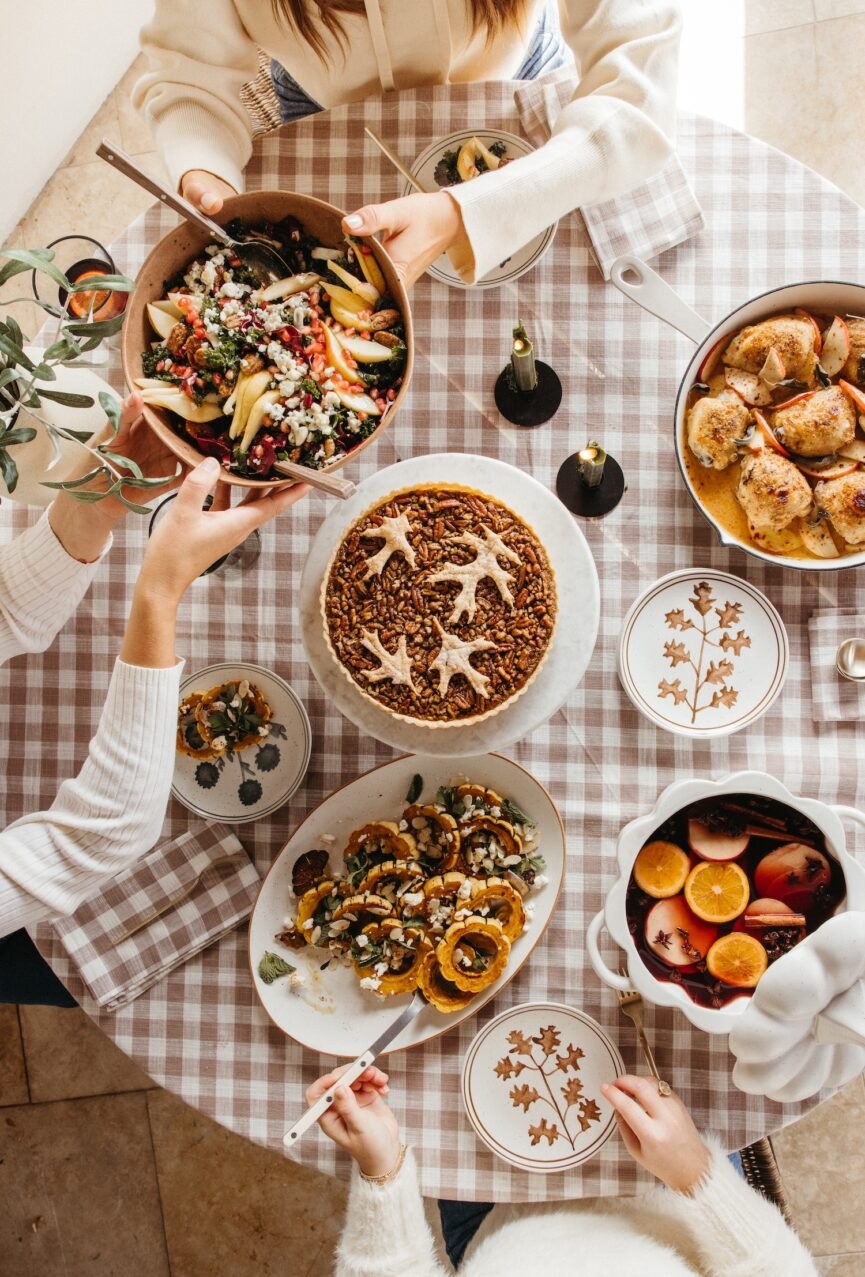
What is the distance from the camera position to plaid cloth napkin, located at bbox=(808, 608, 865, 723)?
187cm

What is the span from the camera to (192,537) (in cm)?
163

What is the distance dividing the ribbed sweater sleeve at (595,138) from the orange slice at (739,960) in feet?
4.27

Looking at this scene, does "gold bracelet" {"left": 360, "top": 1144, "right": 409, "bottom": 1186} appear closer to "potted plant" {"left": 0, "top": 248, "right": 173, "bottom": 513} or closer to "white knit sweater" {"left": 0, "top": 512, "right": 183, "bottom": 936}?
"white knit sweater" {"left": 0, "top": 512, "right": 183, "bottom": 936}

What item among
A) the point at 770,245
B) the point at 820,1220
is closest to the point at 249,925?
the point at 770,245

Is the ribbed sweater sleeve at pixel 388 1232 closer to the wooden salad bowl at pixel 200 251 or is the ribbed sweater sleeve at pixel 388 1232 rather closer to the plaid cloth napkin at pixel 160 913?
the plaid cloth napkin at pixel 160 913

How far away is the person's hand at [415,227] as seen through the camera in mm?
1600

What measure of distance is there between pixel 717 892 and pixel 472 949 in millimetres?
463

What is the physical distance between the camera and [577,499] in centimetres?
192

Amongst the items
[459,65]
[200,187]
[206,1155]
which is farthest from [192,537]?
[206,1155]

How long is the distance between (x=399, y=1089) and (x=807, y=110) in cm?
317

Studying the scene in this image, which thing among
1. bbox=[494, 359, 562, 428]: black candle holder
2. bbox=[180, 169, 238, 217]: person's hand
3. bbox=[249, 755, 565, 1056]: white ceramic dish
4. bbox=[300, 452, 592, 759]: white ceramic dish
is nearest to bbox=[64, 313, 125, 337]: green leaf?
bbox=[180, 169, 238, 217]: person's hand

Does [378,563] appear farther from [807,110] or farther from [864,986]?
[807,110]

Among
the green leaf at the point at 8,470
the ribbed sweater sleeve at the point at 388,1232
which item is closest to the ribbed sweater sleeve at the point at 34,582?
the green leaf at the point at 8,470

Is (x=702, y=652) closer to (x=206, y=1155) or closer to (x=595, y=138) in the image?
(x=595, y=138)
